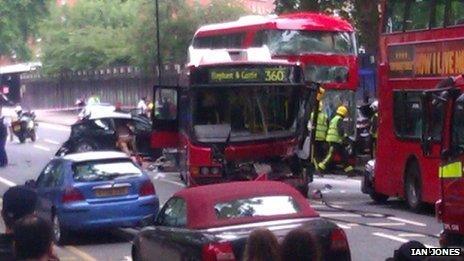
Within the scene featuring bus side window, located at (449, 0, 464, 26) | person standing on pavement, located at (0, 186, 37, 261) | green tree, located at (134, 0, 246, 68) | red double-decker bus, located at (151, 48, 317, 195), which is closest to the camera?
person standing on pavement, located at (0, 186, 37, 261)

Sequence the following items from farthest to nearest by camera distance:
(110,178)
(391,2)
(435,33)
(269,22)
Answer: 1. (269,22)
2. (391,2)
3. (435,33)
4. (110,178)

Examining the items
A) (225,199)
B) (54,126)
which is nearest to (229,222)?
(225,199)

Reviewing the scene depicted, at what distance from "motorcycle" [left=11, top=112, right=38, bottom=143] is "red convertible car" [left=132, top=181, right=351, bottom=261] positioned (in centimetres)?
3990

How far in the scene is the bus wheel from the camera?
77.2ft

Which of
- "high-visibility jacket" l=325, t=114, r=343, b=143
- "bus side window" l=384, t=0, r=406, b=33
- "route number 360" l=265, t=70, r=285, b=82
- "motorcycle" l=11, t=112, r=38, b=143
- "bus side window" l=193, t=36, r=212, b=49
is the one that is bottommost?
"motorcycle" l=11, t=112, r=38, b=143

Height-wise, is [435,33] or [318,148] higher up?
[435,33]

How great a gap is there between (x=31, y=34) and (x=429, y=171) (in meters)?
55.0

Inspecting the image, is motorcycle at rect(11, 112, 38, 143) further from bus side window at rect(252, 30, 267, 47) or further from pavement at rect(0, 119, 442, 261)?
bus side window at rect(252, 30, 267, 47)

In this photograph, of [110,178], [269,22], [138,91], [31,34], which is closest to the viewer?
[110,178]

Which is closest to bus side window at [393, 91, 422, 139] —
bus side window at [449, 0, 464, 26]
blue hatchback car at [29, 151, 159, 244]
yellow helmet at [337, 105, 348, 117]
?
bus side window at [449, 0, 464, 26]

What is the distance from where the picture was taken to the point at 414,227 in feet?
69.4

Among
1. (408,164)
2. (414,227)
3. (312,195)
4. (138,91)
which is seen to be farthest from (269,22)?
(138,91)

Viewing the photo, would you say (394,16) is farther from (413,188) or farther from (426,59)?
(413,188)

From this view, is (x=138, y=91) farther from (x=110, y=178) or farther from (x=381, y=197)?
(x=110, y=178)
